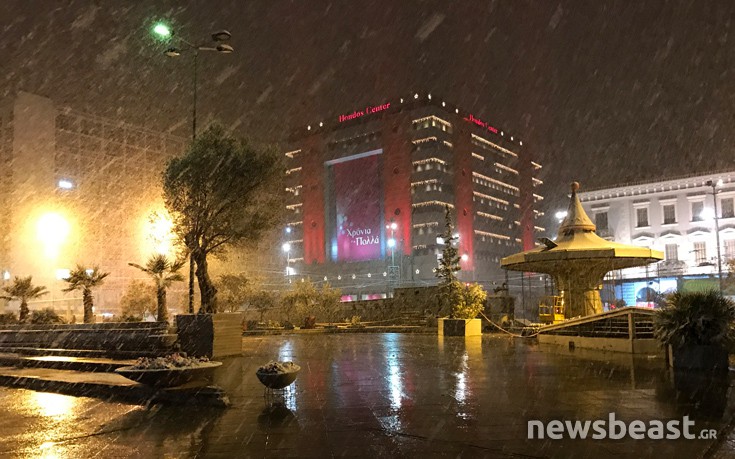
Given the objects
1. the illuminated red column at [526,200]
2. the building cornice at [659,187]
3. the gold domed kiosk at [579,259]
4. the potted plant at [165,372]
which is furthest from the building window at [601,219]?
the potted plant at [165,372]

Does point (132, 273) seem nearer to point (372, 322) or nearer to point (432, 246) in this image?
point (432, 246)

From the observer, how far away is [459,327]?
84.6 feet

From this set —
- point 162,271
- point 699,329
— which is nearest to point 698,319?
point 699,329

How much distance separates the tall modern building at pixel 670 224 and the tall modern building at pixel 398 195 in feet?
102

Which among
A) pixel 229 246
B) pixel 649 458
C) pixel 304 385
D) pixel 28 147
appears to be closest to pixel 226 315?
pixel 229 246

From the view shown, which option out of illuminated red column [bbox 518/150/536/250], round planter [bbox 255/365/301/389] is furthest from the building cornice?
round planter [bbox 255/365/301/389]

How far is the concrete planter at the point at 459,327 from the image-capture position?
25.7 m

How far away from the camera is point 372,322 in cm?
3791

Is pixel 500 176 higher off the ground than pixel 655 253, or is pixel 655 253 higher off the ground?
pixel 500 176

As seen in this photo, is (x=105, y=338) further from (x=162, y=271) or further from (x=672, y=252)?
(x=672, y=252)

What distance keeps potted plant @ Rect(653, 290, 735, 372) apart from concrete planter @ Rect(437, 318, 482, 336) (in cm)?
1367

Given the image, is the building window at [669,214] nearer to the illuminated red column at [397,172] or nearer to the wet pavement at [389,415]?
the illuminated red column at [397,172]

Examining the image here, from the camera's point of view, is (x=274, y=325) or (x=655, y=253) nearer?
(x=655, y=253)

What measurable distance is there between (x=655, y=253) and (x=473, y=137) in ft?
288
